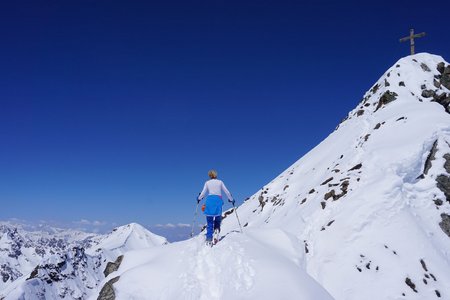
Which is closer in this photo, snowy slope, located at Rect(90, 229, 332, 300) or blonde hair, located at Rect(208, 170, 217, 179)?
snowy slope, located at Rect(90, 229, 332, 300)

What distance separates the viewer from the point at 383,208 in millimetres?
18953

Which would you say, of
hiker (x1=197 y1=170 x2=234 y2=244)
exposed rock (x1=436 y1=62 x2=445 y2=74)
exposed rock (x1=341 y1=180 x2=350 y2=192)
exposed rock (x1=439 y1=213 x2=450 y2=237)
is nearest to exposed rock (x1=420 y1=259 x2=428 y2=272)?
exposed rock (x1=439 y1=213 x2=450 y2=237)

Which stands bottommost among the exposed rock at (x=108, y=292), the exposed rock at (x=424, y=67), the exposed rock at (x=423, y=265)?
the exposed rock at (x=108, y=292)

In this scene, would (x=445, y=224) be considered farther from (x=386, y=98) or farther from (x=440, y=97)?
(x=386, y=98)

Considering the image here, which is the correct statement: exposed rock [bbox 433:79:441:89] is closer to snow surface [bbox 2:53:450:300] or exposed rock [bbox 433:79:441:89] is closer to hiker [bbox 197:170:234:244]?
snow surface [bbox 2:53:450:300]

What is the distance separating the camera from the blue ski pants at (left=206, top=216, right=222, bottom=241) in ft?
62.2

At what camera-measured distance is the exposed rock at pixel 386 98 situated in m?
31.9

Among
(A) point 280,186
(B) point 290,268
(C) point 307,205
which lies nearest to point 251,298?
(B) point 290,268

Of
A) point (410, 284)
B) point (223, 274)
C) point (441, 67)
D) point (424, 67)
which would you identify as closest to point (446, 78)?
point (441, 67)

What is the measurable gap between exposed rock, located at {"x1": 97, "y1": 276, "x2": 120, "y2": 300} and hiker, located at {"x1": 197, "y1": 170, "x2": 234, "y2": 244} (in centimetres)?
510

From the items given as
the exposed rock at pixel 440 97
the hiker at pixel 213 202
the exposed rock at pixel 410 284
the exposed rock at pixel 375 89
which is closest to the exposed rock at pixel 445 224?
the exposed rock at pixel 410 284

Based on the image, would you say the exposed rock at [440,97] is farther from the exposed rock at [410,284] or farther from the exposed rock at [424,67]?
the exposed rock at [410,284]

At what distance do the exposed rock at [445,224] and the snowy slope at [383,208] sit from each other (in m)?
0.06

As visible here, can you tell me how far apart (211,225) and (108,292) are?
19.6ft
